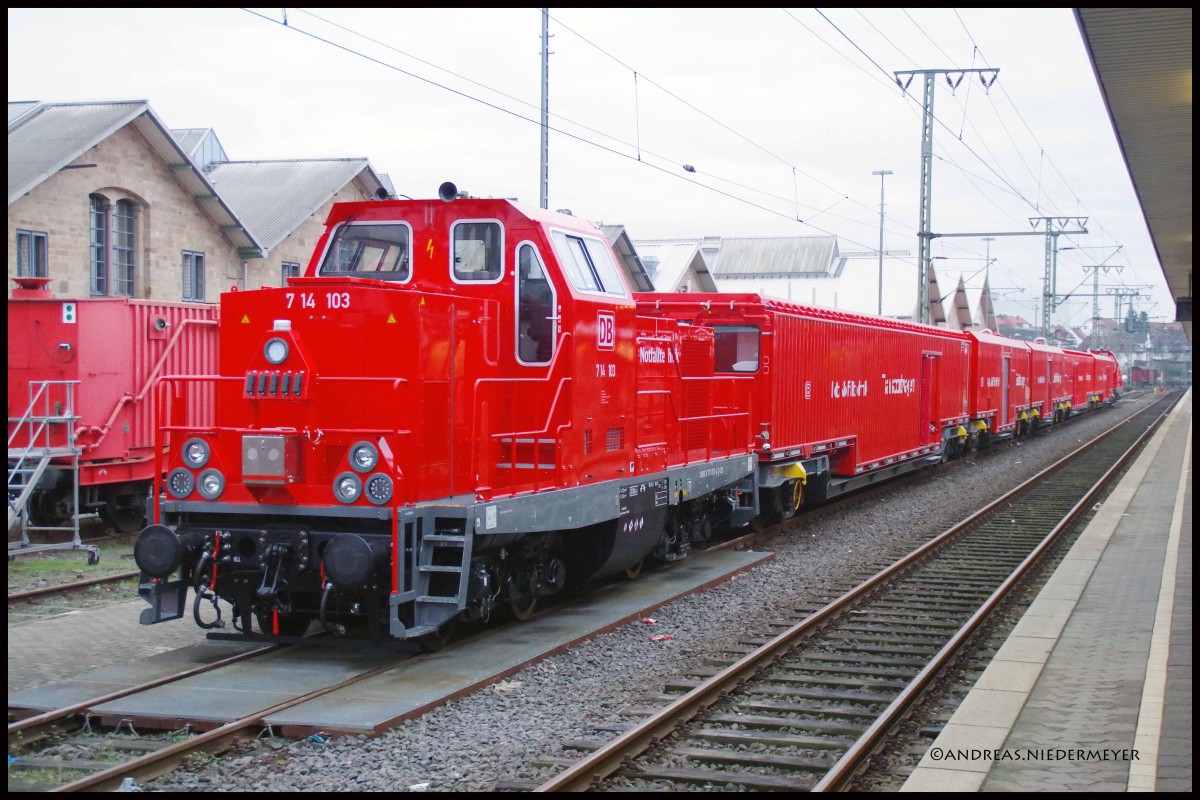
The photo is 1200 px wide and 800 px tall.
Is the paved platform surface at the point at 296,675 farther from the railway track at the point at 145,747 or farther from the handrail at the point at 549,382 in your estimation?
the handrail at the point at 549,382

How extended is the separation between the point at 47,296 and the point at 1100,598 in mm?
13552

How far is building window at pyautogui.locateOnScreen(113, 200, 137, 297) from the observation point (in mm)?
23734

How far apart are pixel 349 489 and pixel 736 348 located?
881 centimetres

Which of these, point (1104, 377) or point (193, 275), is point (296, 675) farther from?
Answer: point (1104, 377)

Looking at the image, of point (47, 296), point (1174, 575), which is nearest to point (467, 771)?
point (1174, 575)

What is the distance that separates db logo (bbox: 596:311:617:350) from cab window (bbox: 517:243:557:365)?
2.25 feet

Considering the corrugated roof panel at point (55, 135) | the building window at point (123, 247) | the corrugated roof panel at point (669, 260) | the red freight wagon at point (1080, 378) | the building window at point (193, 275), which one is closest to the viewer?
the corrugated roof panel at point (55, 135)

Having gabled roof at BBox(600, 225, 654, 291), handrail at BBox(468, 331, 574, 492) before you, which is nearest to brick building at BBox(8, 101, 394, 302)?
gabled roof at BBox(600, 225, 654, 291)

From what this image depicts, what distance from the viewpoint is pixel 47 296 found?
15.4m

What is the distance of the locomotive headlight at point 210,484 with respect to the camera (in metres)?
8.22

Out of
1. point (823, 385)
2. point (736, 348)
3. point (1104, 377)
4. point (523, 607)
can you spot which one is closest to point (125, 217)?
point (736, 348)

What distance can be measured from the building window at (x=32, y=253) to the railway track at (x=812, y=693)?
16651 millimetres

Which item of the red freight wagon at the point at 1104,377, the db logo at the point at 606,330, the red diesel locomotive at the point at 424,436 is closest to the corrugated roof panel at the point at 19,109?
the red diesel locomotive at the point at 424,436

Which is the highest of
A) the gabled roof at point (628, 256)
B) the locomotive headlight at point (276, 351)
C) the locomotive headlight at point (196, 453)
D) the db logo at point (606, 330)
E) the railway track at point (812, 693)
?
the gabled roof at point (628, 256)
